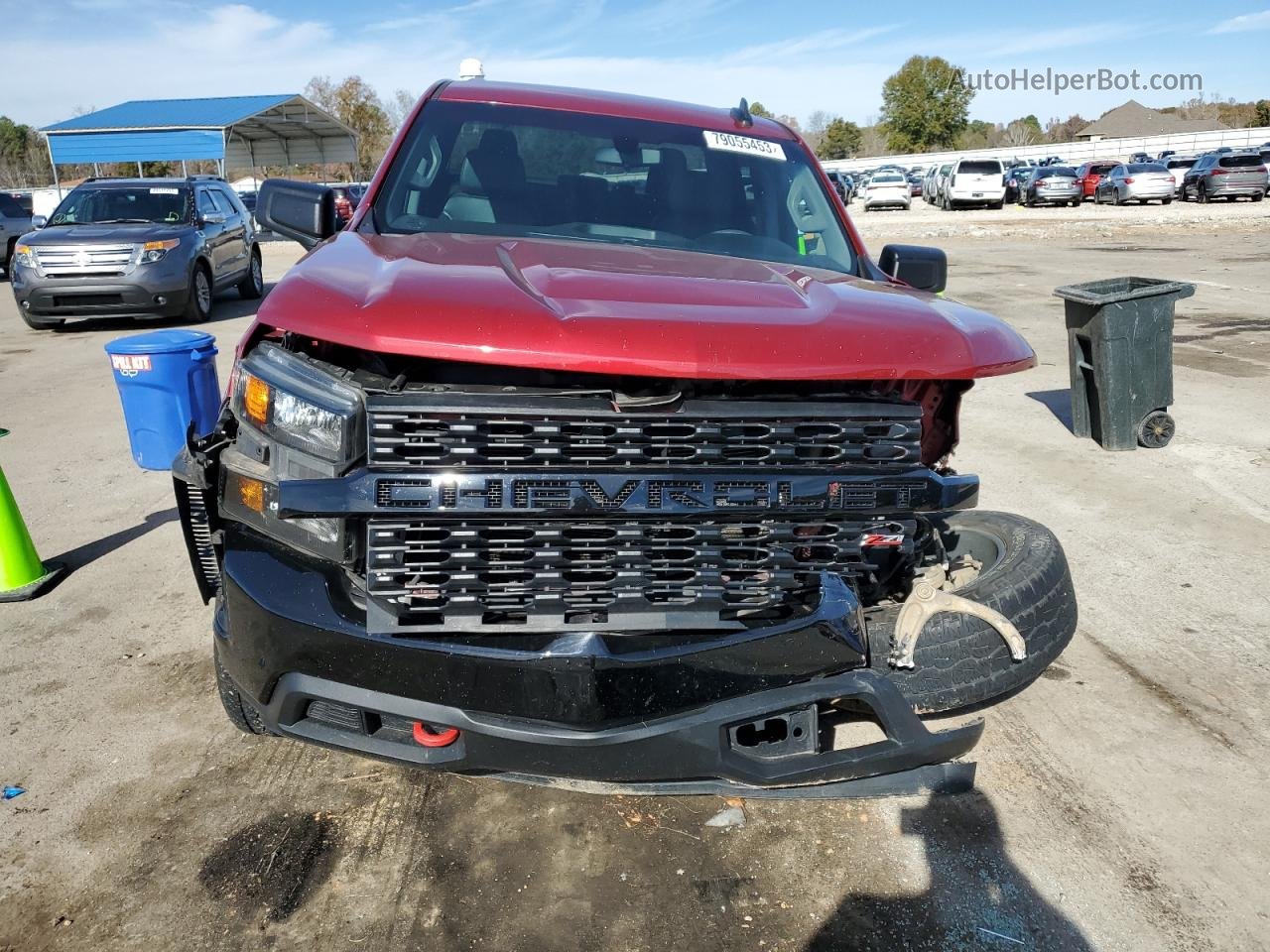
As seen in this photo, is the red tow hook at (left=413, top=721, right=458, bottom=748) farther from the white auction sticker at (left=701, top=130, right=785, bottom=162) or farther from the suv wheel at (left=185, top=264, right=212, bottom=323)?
→ the suv wheel at (left=185, top=264, right=212, bottom=323)

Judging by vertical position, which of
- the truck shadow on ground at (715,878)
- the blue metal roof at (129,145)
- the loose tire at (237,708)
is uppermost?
the blue metal roof at (129,145)

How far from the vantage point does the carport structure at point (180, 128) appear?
3105cm

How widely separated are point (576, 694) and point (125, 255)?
11.2 meters

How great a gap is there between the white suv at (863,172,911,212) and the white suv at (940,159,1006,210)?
171cm

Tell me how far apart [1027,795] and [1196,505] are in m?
3.28

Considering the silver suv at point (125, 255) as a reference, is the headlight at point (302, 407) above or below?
below

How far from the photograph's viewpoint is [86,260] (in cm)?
1142

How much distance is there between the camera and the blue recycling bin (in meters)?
5.84

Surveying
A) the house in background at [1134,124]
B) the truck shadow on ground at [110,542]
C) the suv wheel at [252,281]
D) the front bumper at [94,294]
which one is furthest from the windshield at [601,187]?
the house in background at [1134,124]

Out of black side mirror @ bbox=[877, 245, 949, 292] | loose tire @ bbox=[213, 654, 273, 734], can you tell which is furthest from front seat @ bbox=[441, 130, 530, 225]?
loose tire @ bbox=[213, 654, 273, 734]

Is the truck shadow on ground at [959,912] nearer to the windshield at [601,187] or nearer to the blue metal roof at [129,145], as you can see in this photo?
the windshield at [601,187]

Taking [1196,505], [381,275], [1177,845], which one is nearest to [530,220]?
[381,275]

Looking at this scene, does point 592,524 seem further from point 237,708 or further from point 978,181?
point 978,181

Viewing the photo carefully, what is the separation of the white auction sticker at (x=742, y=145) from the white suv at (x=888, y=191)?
33235 millimetres
